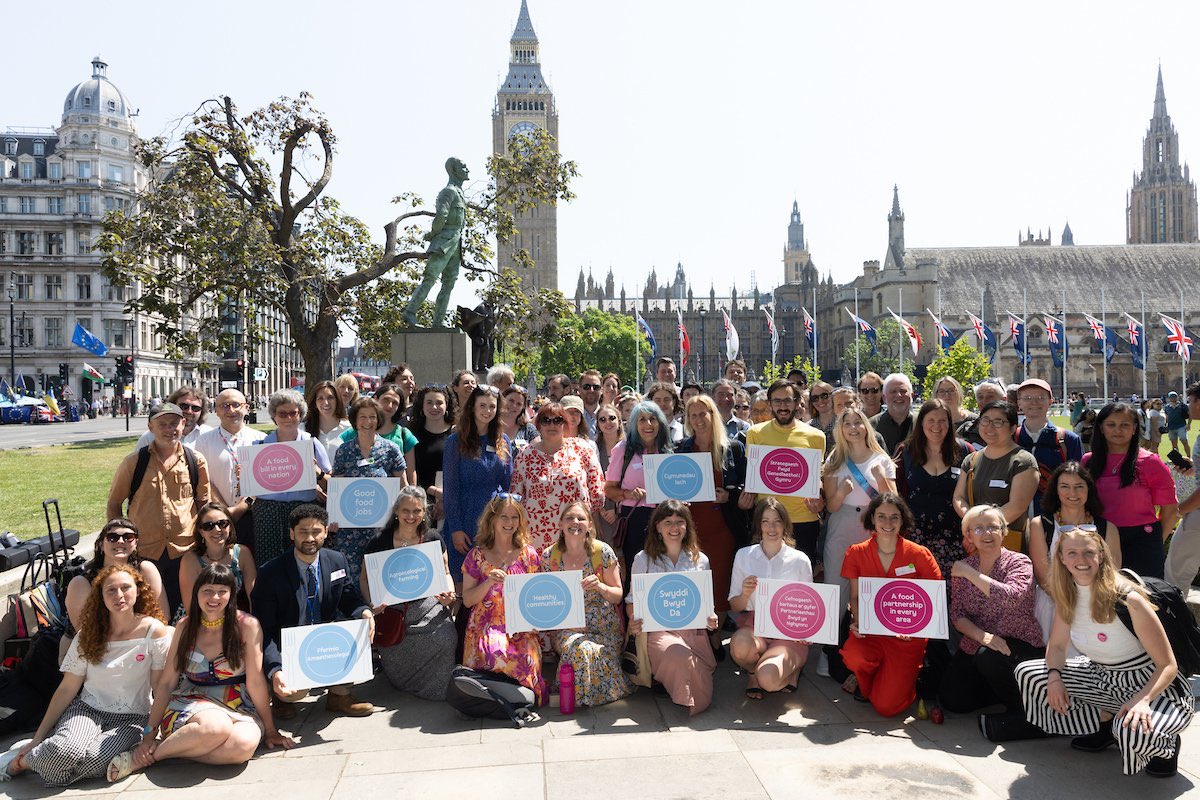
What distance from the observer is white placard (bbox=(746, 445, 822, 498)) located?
6488 mm

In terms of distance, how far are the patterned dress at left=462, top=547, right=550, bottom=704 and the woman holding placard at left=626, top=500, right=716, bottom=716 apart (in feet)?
2.15

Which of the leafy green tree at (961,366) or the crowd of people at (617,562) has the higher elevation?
the leafy green tree at (961,366)

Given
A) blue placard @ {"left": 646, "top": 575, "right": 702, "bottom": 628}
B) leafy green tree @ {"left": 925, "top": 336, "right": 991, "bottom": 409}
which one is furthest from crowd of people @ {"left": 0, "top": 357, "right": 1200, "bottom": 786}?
leafy green tree @ {"left": 925, "top": 336, "right": 991, "bottom": 409}

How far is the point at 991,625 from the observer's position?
5.59m

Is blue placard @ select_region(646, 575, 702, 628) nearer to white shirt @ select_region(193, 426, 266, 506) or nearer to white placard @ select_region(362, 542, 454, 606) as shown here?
white placard @ select_region(362, 542, 454, 606)

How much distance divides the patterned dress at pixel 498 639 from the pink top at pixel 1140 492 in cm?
380

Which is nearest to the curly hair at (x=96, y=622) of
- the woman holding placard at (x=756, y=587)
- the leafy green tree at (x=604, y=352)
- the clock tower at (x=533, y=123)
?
the woman holding placard at (x=756, y=587)

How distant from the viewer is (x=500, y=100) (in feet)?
342

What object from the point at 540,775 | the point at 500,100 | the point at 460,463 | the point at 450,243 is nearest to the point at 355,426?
the point at 460,463

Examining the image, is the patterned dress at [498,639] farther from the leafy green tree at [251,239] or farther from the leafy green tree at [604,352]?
the leafy green tree at [604,352]

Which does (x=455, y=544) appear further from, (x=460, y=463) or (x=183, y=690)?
(x=183, y=690)

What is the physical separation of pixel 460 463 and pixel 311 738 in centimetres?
211

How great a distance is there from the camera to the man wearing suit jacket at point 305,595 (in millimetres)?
5555

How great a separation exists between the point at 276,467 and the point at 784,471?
11.7ft
